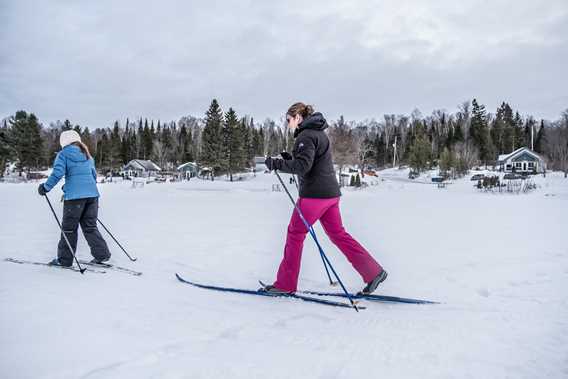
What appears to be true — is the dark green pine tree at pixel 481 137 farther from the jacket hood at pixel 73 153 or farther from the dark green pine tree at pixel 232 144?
the jacket hood at pixel 73 153

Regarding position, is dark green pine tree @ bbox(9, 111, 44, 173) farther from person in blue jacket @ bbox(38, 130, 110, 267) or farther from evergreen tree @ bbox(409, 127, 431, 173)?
evergreen tree @ bbox(409, 127, 431, 173)

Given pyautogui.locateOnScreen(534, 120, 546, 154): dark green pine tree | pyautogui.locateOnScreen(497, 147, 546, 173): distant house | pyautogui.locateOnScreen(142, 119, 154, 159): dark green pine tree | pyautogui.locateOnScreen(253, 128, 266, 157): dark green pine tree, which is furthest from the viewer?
pyautogui.locateOnScreen(142, 119, 154, 159): dark green pine tree

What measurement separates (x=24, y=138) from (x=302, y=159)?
50910 mm

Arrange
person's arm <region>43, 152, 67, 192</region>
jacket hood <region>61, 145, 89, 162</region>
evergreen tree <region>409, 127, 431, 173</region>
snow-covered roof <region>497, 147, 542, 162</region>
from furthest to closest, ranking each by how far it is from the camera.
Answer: evergreen tree <region>409, 127, 431, 173</region> < snow-covered roof <region>497, 147, 542, 162</region> < jacket hood <region>61, 145, 89, 162</region> < person's arm <region>43, 152, 67, 192</region>

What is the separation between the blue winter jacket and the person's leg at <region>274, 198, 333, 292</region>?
8.22ft

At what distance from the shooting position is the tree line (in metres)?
43.3

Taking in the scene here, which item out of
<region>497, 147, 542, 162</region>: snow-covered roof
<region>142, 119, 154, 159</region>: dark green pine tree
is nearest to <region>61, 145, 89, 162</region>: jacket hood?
<region>497, 147, 542, 162</region>: snow-covered roof

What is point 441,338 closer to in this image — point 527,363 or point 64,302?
point 527,363

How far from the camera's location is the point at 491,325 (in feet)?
8.23

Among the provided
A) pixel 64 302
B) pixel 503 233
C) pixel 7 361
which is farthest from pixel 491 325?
pixel 503 233

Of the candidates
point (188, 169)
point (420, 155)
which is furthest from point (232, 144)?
point (420, 155)

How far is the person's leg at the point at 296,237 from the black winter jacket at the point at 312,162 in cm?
7

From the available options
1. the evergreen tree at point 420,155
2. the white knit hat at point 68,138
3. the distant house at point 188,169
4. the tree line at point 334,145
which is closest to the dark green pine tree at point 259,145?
the tree line at point 334,145

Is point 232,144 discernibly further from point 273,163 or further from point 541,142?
point 541,142
